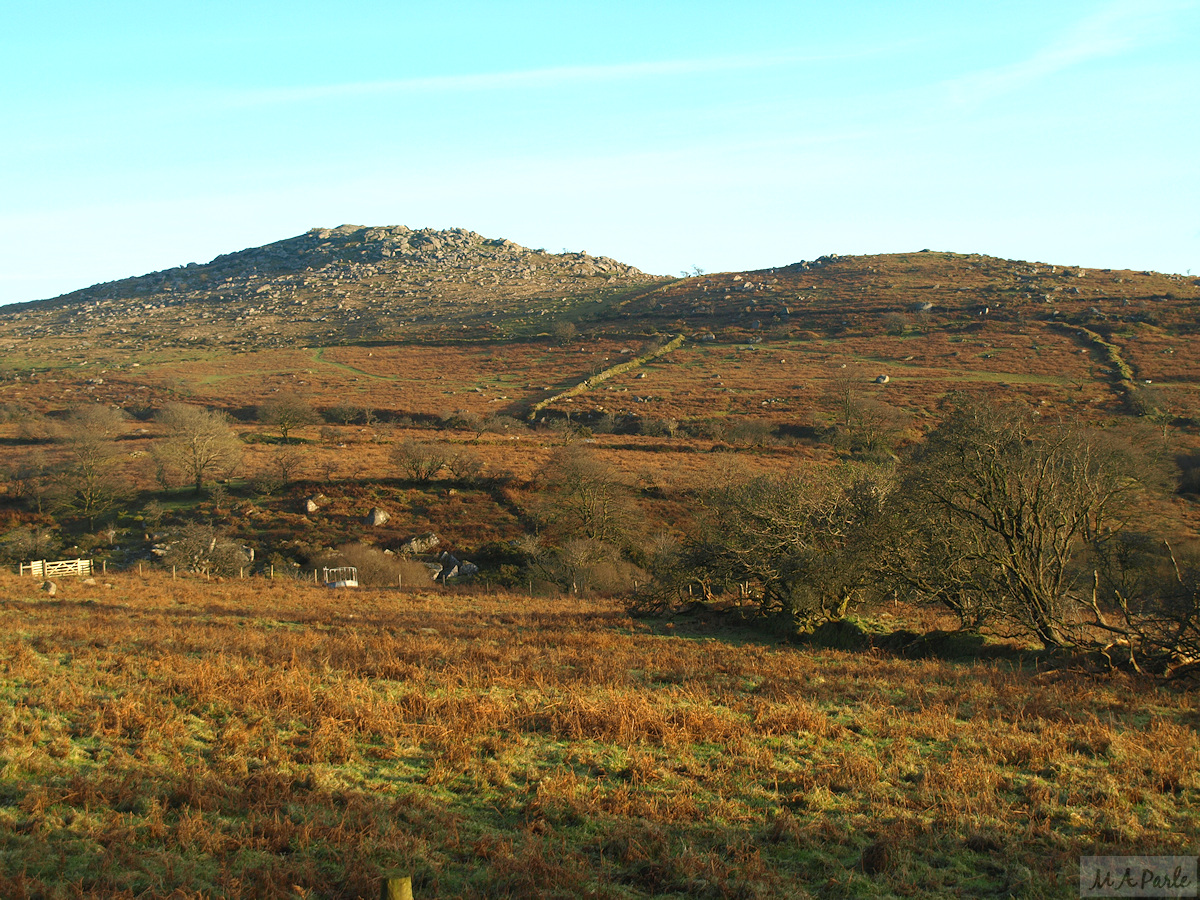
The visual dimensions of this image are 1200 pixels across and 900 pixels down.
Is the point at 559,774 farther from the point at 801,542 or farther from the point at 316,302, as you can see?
the point at 316,302

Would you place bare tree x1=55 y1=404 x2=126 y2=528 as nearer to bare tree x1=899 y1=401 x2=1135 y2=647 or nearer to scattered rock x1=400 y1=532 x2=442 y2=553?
scattered rock x1=400 y1=532 x2=442 y2=553

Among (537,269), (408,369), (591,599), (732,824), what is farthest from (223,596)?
(537,269)

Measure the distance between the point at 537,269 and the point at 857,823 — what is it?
198503mm

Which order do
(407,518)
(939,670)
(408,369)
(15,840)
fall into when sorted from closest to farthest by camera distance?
(15,840), (939,670), (407,518), (408,369)

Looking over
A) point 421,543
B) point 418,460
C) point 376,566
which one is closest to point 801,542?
point 376,566

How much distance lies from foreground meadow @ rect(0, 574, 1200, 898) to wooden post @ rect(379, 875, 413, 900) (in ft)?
3.12

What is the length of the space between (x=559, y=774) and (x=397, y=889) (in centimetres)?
345

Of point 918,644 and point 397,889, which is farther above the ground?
point 397,889

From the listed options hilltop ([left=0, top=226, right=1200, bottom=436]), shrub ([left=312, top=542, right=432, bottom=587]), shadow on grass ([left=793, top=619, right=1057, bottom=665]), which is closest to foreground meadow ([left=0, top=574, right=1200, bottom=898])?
shadow on grass ([left=793, top=619, right=1057, bottom=665])

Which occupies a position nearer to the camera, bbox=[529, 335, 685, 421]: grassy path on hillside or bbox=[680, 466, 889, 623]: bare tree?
bbox=[680, 466, 889, 623]: bare tree

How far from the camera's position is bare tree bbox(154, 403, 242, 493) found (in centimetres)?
5091

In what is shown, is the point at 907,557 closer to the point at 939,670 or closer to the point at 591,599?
the point at 939,670

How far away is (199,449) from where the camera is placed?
51094 mm

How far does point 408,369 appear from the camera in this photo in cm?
10325
